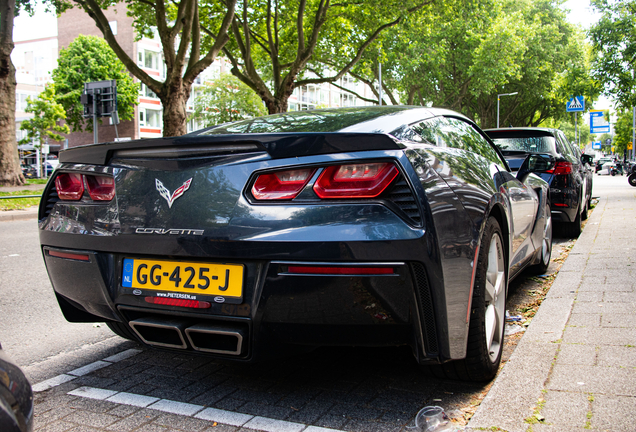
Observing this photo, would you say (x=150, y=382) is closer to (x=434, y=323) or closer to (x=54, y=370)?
(x=54, y=370)

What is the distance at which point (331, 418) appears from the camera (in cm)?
246

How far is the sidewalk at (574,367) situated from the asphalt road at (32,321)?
8.65 ft

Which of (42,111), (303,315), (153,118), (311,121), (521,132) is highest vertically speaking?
(153,118)

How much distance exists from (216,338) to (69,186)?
114 cm

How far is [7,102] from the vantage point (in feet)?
60.3

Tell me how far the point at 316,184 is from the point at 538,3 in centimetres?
4941

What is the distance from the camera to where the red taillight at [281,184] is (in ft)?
7.61

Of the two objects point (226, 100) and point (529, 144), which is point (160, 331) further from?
point (226, 100)

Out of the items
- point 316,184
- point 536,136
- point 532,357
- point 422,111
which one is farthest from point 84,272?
point 536,136

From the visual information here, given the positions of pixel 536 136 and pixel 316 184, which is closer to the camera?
pixel 316 184

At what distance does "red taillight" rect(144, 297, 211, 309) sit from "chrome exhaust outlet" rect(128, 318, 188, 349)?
0.27ft

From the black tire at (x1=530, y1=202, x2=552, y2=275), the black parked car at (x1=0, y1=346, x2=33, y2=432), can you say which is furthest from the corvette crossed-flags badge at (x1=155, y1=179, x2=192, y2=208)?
the black tire at (x1=530, y1=202, x2=552, y2=275)

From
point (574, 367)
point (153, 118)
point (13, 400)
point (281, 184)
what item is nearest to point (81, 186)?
point (281, 184)

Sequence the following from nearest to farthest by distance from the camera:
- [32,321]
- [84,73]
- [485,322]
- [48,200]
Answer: [485,322], [48,200], [32,321], [84,73]
